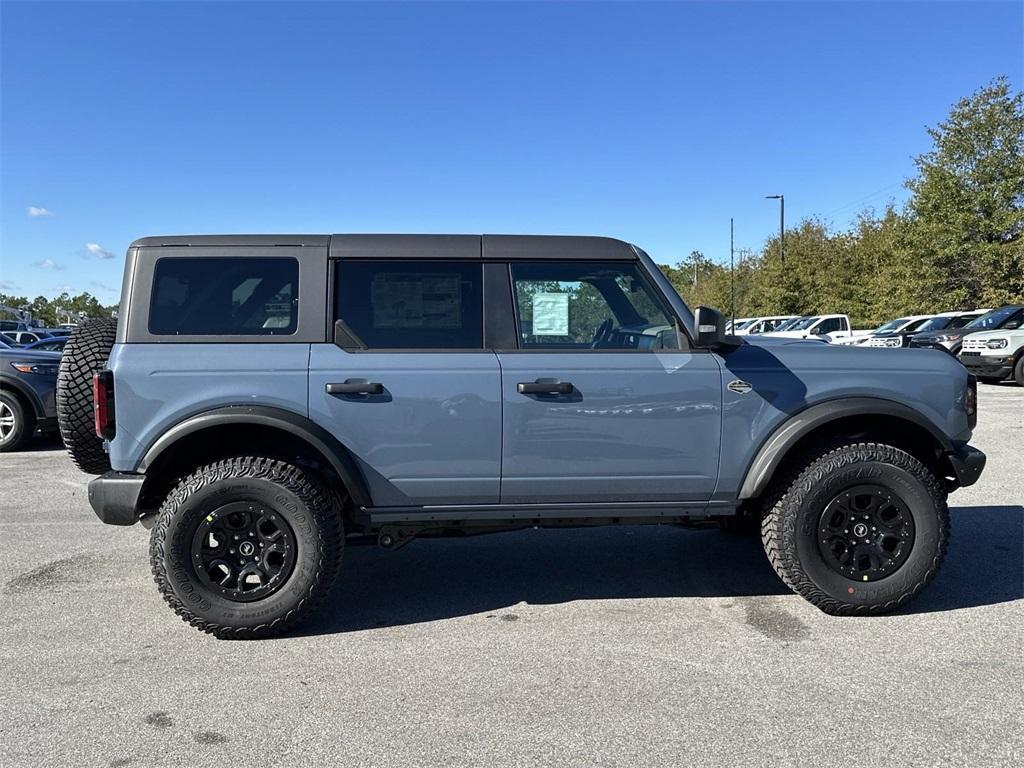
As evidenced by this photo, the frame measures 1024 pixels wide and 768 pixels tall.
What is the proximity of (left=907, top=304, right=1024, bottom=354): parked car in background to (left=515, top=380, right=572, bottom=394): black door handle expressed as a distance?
49.9 ft

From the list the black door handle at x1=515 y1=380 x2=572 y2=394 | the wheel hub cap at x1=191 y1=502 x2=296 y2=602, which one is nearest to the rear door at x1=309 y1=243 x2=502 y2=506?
the black door handle at x1=515 y1=380 x2=572 y2=394

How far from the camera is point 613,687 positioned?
3.13 metres

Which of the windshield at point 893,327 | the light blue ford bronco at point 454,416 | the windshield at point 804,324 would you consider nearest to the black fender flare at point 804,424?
the light blue ford bronco at point 454,416

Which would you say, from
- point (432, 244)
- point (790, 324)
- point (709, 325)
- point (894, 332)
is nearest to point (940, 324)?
point (894, 332)

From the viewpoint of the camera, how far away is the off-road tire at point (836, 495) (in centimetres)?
381

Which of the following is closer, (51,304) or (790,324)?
(790,324)

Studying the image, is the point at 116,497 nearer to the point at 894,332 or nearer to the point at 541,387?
the point at 541,387

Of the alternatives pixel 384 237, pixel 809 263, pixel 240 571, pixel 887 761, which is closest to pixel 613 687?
pixel 887 761

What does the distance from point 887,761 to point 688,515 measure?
1.51 meters

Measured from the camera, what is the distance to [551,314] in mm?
3902

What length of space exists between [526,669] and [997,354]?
53.5 feet

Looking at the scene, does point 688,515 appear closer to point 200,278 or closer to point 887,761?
point 887,761

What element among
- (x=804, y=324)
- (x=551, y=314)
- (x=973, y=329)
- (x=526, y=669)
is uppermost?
(x=804, y=324)

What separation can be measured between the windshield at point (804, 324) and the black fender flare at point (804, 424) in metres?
24.2
